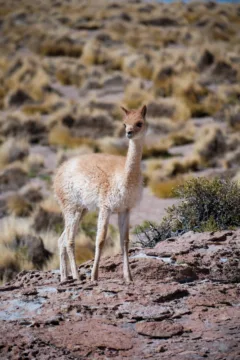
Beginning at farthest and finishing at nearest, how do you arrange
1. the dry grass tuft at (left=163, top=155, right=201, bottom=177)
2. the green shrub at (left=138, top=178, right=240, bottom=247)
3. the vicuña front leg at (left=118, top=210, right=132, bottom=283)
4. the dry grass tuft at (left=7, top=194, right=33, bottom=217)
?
the dry grass tuft at (left=163, top=155, right=201, bottom=177)
the dry grass tuft at (left=7, top=194, right=33, bottom=217)
the green shrub at (left=138, top=178, right=240, bottom=247)
the vicuña front leg at (left=118, top=210, right=132, bottom=283)

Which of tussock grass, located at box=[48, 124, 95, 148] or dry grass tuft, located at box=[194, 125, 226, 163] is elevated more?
tussock grass, located at box=[48, 124, 95, 148]

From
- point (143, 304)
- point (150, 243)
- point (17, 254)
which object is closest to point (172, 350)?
point (143, 304)

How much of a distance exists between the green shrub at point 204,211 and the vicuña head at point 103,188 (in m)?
1.58

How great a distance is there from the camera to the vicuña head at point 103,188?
21.1ft

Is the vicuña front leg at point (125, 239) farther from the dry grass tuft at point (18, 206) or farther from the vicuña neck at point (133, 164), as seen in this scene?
the dry grass tuft at point (18, 206)

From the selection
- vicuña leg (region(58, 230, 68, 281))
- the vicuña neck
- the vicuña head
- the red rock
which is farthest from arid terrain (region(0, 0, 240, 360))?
the vicuña neck

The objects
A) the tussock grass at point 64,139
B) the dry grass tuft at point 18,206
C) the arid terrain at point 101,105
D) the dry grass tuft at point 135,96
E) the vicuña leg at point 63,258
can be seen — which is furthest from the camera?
the dry grass tuft at point 135,96

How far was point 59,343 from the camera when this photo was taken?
475 cm

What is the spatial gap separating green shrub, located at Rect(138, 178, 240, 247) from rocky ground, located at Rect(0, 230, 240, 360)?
1.66 metres

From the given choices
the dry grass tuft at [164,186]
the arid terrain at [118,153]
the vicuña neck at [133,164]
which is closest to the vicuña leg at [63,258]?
the arid terrain at [118,153]

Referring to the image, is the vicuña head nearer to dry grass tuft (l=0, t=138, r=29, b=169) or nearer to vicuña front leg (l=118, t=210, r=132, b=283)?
vicuña front leg (l=118, t=210, r=132, b=283)

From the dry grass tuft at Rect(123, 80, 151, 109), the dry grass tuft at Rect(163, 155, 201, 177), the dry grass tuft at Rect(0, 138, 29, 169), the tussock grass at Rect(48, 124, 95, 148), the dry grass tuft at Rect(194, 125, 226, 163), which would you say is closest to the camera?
the dry grass tuft at Rect(163, 155, 201, 177)

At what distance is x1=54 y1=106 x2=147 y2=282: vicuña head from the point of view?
6.45 m

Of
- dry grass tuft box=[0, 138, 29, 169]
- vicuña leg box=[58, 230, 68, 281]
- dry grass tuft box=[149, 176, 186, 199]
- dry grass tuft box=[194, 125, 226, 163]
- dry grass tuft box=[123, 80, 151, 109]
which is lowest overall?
dry grass tuft box=[149, 176, 186, 199]
